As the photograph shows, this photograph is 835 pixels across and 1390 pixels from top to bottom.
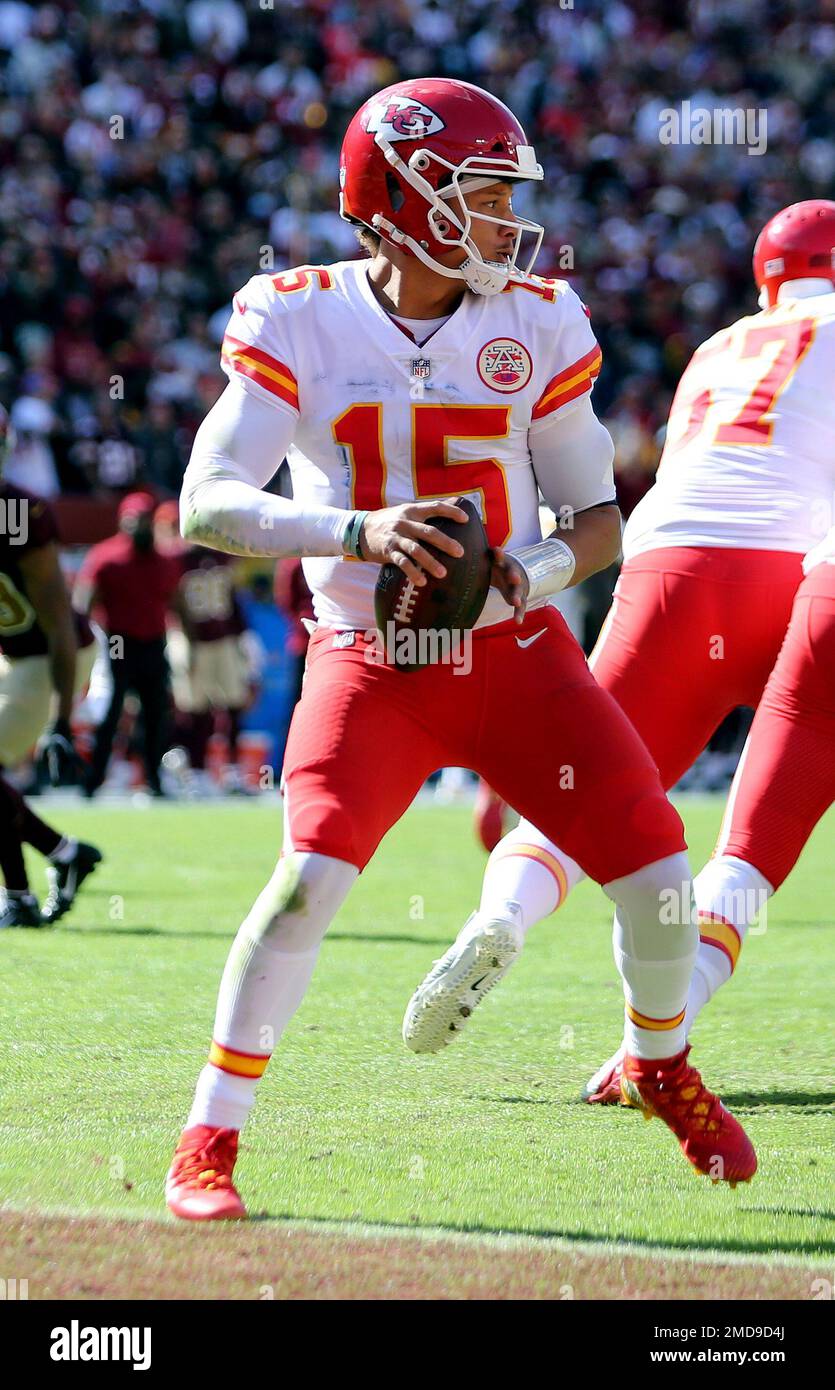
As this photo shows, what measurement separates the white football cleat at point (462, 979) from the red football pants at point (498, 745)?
1.60 ft

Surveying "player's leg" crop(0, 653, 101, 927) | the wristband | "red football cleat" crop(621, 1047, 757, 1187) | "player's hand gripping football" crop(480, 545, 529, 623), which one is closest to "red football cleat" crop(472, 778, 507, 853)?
"player's leg" crop(0, 653, 101, 927)

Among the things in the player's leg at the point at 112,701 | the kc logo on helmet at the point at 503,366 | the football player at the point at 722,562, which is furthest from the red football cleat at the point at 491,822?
the kc logo on helmet at the point at 503,366

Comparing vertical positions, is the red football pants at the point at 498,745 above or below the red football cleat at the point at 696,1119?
above

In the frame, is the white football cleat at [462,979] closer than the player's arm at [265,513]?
No

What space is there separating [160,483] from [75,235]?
11.3 ft

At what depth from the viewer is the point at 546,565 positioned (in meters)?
3.40

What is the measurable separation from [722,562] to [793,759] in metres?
0.53

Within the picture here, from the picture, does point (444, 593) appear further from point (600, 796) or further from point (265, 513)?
point (600, 796)

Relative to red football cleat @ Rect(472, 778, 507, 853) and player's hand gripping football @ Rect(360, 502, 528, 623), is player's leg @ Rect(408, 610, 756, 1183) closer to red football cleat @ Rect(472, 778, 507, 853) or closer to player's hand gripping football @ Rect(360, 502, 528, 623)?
player's hand gripping football @ Rect(360, 502, 528, 623)

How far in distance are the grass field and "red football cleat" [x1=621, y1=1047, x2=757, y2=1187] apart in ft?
0.17

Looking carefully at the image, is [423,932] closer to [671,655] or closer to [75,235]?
[671,655]

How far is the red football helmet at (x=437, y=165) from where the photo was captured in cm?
343

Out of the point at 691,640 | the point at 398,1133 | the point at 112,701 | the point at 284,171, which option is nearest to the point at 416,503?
the point at 691,640

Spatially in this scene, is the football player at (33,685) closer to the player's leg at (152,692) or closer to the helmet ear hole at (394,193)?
the helmet ear hole at (394,193)
